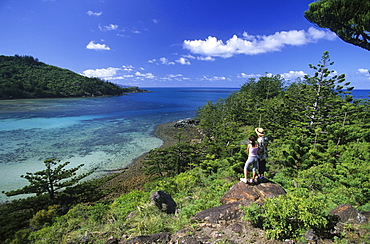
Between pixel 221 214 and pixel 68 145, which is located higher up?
pixel 221 214

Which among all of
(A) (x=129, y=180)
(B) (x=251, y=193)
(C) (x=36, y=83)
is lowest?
(A) (x=129, y=180)

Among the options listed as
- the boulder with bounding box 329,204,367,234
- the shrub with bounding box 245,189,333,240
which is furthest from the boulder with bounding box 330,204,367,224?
the shrub with bounding box 245,189,333,240

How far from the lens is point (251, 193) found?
4988 mm

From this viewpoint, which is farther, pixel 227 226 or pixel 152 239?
pixel 227 226

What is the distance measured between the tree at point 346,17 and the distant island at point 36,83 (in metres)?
107

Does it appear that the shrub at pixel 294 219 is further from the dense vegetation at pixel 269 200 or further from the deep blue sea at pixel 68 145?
the deep blue sea at pixel 68 145

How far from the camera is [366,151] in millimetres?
8977

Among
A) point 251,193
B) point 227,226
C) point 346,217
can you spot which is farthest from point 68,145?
point 346,217

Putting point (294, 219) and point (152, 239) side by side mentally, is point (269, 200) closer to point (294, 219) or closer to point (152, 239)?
point (294, 219)

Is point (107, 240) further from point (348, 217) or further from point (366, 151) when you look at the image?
point (366, 151)

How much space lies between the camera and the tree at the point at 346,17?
760 centimetres

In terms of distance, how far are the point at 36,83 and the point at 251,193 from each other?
400 feet

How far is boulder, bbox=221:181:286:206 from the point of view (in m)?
4.82

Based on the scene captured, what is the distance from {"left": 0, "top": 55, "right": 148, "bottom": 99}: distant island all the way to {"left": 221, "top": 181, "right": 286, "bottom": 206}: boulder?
105364mm
